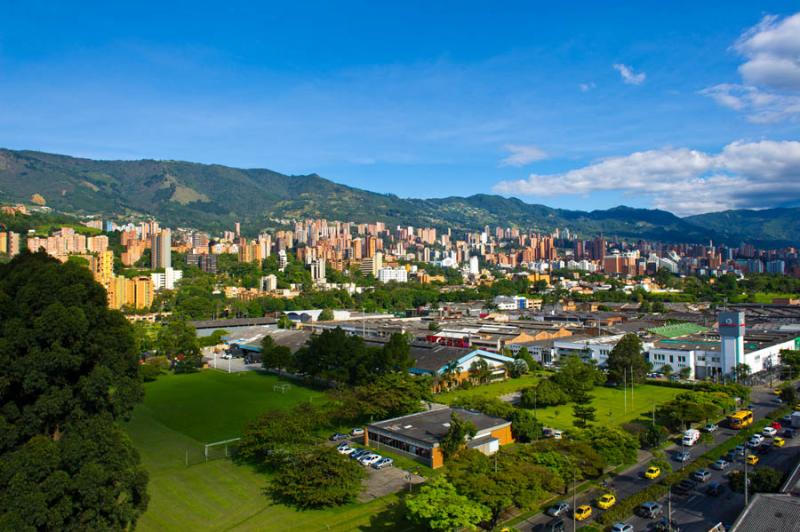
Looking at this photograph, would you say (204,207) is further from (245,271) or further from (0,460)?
(0,460)

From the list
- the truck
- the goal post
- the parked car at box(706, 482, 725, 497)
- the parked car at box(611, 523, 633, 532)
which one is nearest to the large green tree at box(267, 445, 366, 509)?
the goal post

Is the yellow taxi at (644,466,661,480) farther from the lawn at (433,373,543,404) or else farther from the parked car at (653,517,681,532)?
the lawn at (433,373,543,404)

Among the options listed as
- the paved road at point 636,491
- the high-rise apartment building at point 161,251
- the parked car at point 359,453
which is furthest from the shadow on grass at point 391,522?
the high-rise apartment building at point 161,251

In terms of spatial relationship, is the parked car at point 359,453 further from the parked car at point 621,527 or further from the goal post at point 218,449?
the parked car at point 621,527

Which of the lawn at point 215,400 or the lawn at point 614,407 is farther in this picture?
the lawn at point 614,407

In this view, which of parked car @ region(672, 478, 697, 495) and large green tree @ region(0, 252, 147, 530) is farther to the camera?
parked car @ region(672, 478, 697, 495)

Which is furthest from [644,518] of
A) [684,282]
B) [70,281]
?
[684,282]
